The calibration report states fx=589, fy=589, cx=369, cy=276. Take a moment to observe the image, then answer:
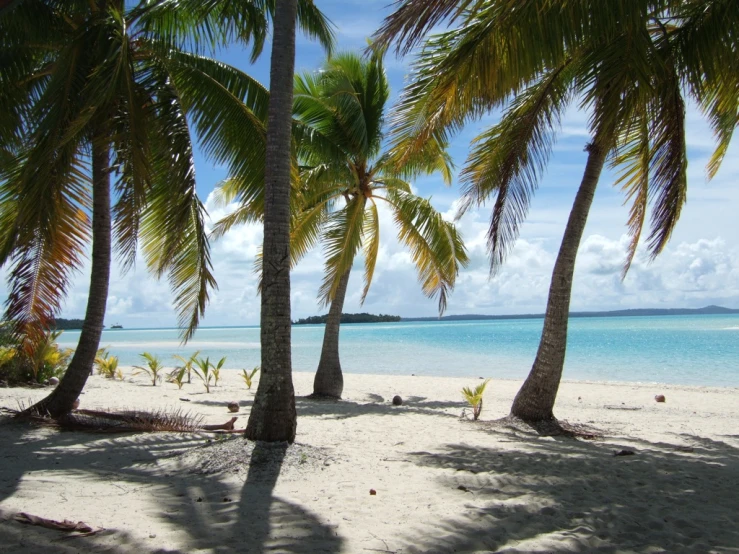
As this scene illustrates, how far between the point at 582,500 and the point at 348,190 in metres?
9.06

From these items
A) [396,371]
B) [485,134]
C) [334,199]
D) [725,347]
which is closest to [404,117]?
[485,134]

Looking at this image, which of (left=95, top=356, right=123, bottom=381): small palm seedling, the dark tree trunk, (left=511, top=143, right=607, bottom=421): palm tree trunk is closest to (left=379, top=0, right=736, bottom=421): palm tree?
(left=511, top=143, right=607, bottom=421): palm tree trunk

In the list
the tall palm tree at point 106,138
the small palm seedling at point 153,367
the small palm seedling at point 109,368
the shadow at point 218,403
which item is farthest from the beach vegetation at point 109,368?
the tall palm tree at point 106,138

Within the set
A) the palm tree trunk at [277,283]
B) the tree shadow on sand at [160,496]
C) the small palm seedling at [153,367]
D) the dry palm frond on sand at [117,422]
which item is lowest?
the tree shadow on sand at [160,496]

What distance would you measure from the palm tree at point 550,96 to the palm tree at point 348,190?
339 cm

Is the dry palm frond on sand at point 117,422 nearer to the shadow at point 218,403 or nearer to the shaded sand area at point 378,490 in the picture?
the shaded sand area at point 378,490

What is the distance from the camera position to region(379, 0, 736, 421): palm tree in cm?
591

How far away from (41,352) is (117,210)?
5.92 m

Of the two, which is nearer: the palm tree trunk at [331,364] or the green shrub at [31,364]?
the green shrub at [31,364]

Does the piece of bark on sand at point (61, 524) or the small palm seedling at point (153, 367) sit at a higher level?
the small palm seedling at point (153, 367)

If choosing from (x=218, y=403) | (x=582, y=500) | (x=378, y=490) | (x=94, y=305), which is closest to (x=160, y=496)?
(x=378, y=490)

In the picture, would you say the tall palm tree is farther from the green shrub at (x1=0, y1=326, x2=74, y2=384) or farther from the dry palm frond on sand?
the green shrub at (x1=0, y1=326, x2=74, y2=384)

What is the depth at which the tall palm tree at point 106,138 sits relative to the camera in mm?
6645

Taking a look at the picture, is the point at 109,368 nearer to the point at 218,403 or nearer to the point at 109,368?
the point at 109,368
